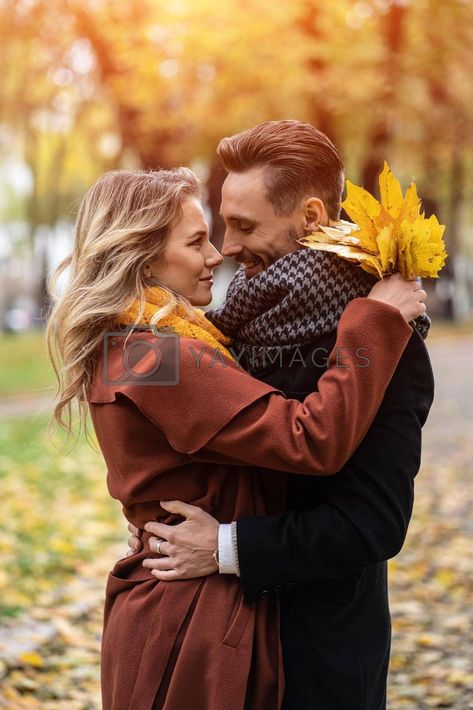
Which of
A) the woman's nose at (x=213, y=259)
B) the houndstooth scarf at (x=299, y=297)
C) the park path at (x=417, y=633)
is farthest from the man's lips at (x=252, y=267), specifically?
the park path at (x=417, y=633)

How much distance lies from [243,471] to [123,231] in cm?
68

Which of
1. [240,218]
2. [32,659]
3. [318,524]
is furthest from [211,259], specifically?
[32,659]

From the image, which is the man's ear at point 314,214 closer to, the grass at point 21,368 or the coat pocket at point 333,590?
the coat pocket at point 333,590

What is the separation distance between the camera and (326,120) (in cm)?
1634

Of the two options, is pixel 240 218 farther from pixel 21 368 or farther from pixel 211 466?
pixel 21 368

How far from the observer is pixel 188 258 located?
2.49 m

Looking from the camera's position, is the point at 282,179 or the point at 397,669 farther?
the point at 397,669

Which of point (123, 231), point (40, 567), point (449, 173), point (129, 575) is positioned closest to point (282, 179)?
point (123, 231)

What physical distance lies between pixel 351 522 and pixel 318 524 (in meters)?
0.08

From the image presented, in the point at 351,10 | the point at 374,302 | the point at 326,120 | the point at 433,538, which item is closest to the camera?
the point at 374,302

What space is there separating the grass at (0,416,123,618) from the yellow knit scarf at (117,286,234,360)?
2.34 meters

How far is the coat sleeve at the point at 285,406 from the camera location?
2154 mm

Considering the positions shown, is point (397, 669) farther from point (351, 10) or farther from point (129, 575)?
point (351, 10)

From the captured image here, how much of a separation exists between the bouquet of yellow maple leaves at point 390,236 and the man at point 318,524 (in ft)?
0.24
